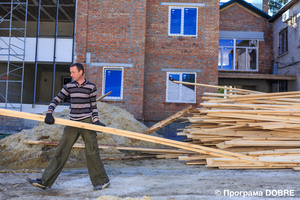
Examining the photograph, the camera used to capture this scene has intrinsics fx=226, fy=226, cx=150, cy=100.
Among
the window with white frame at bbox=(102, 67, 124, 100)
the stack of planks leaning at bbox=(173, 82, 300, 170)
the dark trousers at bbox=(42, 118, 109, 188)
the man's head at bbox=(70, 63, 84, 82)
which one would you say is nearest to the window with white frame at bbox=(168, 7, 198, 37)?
the window with white frame at bbox=(102, 67, 124, 100)

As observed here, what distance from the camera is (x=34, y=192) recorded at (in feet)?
10.9

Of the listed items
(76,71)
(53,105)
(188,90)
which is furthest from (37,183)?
(188,90)

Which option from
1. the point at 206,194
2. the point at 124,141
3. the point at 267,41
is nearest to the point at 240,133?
the point at 206,194

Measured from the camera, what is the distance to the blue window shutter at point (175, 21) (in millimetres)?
11117

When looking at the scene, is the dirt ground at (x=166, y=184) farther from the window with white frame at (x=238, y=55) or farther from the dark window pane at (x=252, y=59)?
the dark window pane at (x=252, y=59)

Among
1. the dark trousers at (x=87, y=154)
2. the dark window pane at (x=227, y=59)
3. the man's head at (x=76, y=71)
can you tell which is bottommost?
the dark trousers at (x=87, y=154)

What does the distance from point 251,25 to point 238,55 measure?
201 centimetres

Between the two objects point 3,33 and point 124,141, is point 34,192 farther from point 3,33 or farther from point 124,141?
point 3,33

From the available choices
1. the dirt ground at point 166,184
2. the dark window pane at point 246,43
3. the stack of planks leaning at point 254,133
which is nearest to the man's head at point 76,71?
the dirt ground at point 166,184

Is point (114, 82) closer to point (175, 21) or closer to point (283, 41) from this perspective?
point (175, 21)

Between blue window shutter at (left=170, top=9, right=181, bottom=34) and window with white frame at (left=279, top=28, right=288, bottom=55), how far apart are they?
666 cm

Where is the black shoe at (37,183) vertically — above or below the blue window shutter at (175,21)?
below

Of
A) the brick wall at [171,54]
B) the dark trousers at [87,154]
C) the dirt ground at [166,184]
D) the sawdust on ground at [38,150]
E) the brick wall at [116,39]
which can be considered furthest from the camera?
the brick wall at [171,54]

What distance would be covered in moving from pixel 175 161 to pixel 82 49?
759 cm
